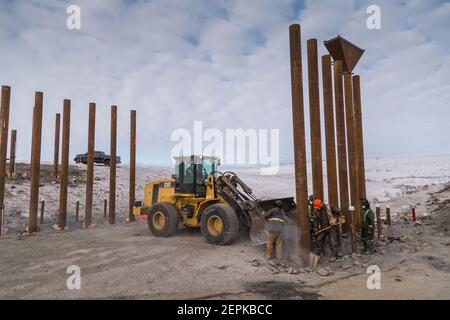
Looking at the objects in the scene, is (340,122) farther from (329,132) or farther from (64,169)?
(64,169)

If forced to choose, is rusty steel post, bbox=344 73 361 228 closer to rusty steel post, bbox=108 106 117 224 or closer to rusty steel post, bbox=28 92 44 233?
rusty steel post, bbox=108 106 117 224

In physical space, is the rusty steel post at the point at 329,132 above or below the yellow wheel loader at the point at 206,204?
above

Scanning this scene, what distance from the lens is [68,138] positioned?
13.4 m

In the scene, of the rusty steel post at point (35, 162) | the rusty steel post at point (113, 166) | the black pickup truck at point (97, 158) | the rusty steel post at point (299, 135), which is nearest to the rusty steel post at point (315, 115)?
the rusty steel post at point (299, 135)

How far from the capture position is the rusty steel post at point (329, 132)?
980 centimetres

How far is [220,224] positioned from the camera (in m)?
9.19

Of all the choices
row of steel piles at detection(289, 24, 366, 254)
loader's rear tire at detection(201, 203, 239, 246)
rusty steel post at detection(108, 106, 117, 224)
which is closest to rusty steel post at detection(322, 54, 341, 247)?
row of steel piles at detection(289, 24, 366, 254)

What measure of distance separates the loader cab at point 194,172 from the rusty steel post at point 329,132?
3.67 metres

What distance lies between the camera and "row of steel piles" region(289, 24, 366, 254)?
7508 mm

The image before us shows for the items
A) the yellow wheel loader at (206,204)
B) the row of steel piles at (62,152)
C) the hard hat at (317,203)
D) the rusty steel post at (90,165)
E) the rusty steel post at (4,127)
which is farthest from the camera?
the rusty steel post at (90,165)

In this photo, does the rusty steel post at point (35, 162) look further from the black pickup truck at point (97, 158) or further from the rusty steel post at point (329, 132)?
the black pickup truck at point (97, 158)

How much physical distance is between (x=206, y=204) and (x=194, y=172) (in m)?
1.26
